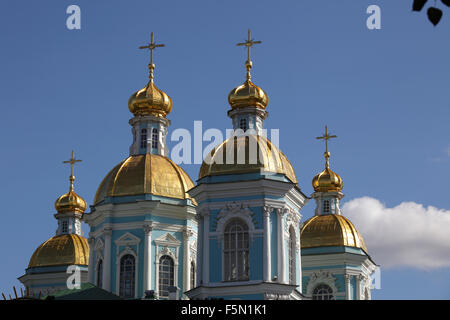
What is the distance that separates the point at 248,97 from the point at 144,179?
482 centimetres

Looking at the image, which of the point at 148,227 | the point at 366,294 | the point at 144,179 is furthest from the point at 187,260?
the point at 366,294

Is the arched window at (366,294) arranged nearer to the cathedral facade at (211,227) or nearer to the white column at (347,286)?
the cathedral facade at (211,227)

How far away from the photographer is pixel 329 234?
38.7 m

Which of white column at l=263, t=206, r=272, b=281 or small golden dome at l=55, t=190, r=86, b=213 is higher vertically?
small golden dome at l=55, t=190, r=86, b=213

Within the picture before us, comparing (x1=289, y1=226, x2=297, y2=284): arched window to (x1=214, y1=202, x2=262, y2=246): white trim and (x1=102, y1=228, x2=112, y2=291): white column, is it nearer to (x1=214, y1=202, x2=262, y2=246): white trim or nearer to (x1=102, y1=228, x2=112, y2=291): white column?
(x1=214, y1=202, x2=262, y2=246): white trim

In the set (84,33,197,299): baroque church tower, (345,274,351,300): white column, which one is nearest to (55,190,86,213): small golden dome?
(84,33,197,299): baroque church tower

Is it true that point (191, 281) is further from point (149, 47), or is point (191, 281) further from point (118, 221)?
point (149, 47)

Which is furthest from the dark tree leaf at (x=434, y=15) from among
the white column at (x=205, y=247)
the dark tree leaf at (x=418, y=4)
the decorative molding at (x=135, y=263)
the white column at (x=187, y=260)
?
the white column at (x=187, y=260)

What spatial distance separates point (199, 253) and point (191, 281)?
425 centimetres

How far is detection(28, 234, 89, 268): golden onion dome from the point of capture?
39719 millimetres

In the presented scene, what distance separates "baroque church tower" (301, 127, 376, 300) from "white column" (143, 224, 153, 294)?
792 centimetres

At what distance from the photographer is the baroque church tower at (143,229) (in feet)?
108

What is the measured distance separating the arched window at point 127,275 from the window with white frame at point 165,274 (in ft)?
3.21

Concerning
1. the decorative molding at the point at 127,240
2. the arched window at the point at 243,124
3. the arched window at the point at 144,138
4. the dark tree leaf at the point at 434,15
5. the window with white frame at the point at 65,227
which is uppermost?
the arched window at the point at 144,138
